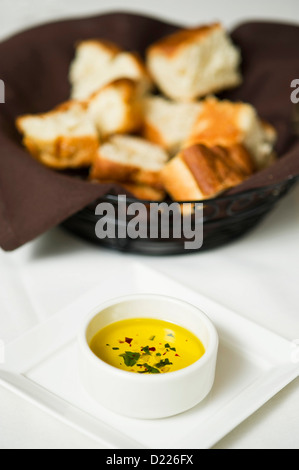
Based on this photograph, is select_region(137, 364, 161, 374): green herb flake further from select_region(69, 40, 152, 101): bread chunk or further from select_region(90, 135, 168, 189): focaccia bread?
select_region(69, 40, 152, 101): bread chunk

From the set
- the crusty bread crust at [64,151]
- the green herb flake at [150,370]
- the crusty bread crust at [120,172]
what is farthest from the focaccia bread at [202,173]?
the green herb flake at [150,370]

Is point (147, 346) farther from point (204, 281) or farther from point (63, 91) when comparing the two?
point (63, 91)

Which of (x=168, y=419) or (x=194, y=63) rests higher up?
(x=194, y=63)

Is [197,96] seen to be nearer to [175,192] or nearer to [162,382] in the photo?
[175,192]

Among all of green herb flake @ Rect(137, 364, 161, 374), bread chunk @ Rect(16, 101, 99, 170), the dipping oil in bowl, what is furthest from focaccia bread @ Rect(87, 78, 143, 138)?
green herb flake @ Rect(137, 364, 161, 374)

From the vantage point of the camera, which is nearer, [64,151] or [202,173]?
[202,173]

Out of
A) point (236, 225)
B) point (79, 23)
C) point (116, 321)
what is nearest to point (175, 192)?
point (236, 225)

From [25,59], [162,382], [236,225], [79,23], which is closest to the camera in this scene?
[162,382]

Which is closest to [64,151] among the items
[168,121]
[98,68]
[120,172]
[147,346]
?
[120,172]
